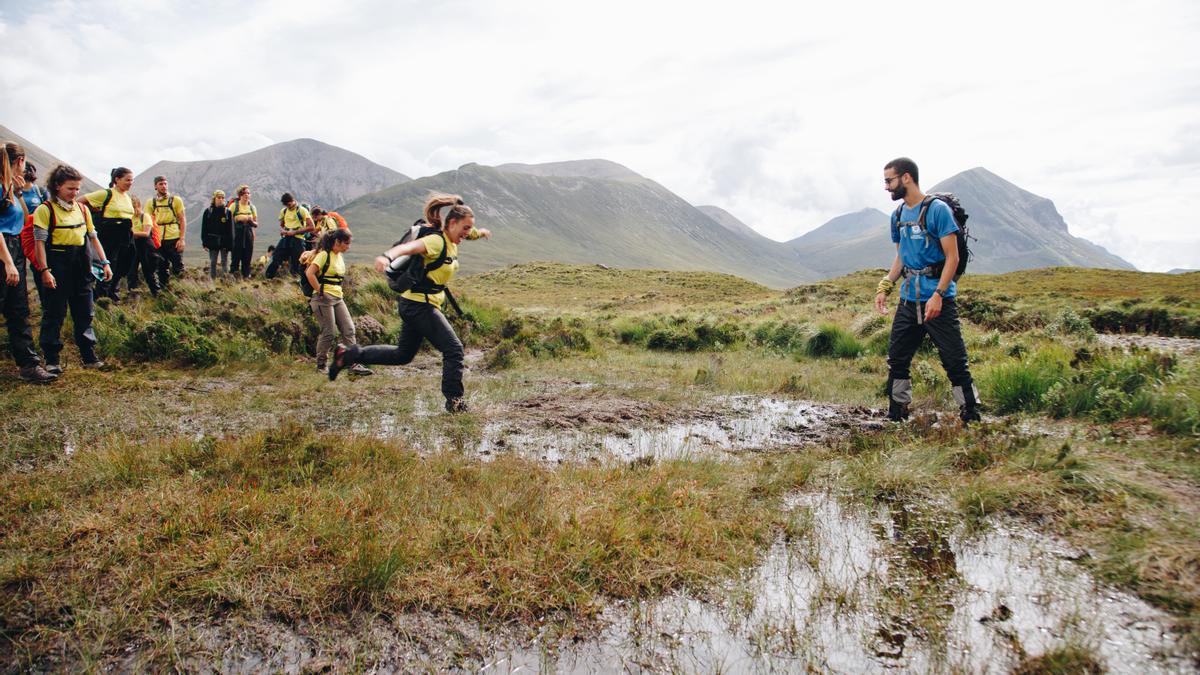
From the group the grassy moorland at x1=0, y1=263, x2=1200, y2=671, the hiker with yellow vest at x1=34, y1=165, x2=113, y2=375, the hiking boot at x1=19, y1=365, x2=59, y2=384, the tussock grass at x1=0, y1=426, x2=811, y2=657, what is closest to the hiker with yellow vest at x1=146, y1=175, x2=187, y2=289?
the grassy moorland at x1=0, y1=263, x2=1200, y2=671

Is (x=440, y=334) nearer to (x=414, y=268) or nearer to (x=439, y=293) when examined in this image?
(x=439, y=293)

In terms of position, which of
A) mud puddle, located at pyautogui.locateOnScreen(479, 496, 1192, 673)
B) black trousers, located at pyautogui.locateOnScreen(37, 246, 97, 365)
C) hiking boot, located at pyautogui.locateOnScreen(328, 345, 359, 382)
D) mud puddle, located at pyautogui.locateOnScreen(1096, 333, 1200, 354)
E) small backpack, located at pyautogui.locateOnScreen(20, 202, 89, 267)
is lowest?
mud puddle, located at pyautogui.locateOnScreen(479, 496, 1192, 673)

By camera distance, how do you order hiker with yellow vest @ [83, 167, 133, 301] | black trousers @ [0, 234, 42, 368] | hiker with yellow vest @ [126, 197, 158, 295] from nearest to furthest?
black trousers @ [0, 234, 42, 368] < hiker with yellow vest @ [83, 167, 133, 301] < hiker with yellow vest @ [126, 197, 158, 295]

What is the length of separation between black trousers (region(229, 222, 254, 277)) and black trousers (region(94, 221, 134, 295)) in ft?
14.1

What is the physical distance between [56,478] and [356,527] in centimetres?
262

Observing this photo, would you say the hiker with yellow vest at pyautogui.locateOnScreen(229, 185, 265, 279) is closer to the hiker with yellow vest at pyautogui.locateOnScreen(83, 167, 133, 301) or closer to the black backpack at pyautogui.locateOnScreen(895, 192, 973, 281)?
the hiker with yellow vest at pyautogui.locateOnScreen(83, 167, 133, 301)

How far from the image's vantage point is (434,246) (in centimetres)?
690

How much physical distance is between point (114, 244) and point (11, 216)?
3715mm

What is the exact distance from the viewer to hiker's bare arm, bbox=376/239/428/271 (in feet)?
20.7

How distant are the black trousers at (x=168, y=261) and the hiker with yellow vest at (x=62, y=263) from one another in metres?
4.11

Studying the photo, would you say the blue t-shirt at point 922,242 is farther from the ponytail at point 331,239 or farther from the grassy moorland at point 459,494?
the ponytail at point 331,239

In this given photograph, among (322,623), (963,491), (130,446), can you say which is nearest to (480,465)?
(322,623)

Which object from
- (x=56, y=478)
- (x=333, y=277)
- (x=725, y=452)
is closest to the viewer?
(x=56, y=478)

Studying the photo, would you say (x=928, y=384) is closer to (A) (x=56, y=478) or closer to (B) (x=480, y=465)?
(B) (x=480, y=465)
